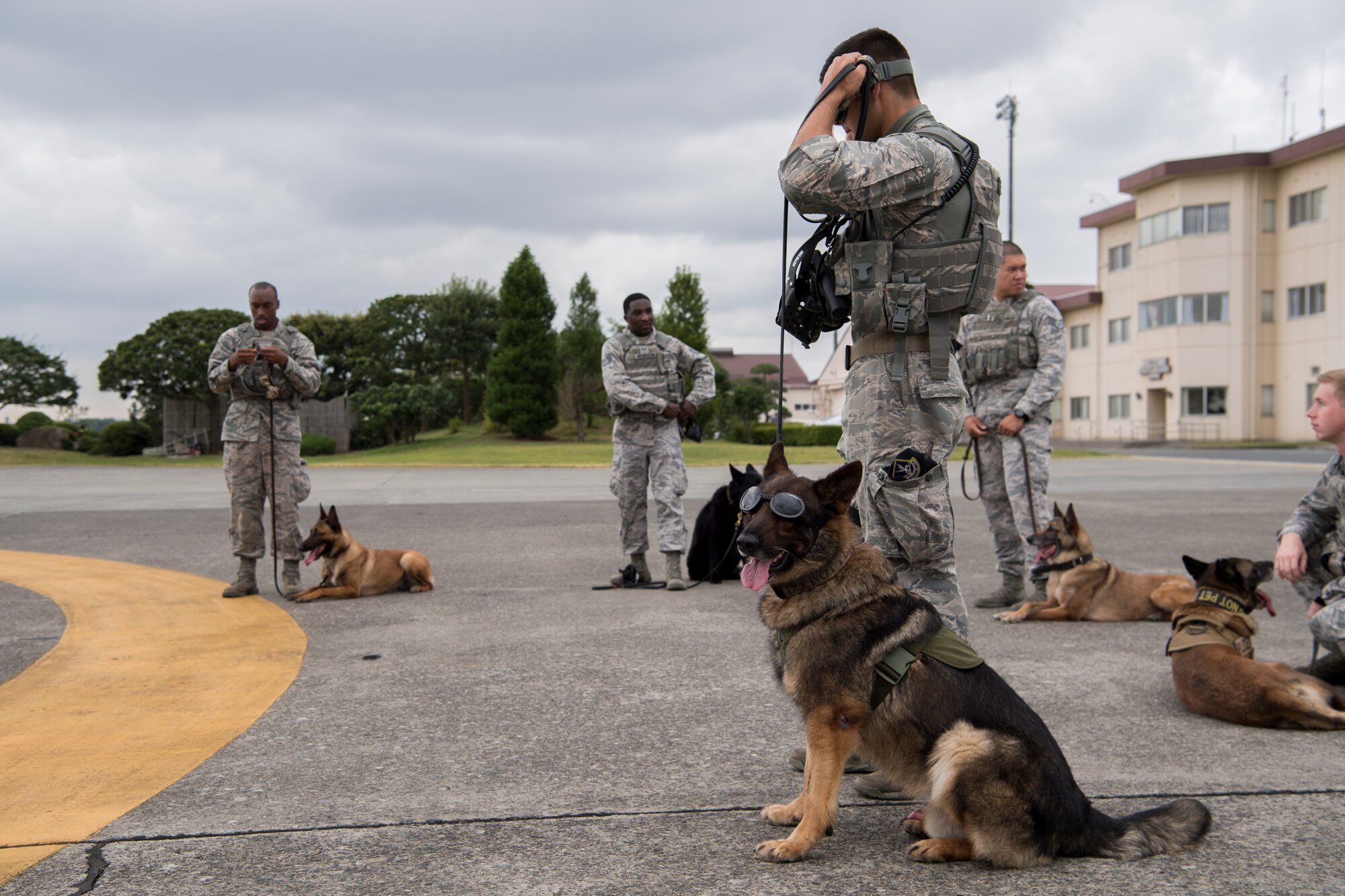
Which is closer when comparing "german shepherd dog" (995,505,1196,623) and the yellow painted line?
the yellow painted line

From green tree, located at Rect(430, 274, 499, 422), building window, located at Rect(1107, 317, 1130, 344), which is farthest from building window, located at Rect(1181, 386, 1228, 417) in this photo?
green tree, located at Rect(430, 274, 499, 422)

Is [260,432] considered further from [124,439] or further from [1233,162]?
[1233,162]

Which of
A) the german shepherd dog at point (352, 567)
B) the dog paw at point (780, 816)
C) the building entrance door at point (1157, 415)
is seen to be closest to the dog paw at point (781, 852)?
the dog paw at point (780, 816)

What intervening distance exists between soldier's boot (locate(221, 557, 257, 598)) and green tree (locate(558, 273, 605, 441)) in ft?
109

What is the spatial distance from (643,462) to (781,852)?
5060 mm

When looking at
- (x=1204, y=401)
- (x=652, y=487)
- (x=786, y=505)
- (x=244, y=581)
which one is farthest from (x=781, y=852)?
(x=1204, y=401)

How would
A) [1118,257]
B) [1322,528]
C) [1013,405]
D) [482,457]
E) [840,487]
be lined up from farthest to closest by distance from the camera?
[1118,257] → [482,457] → [1013,405] → [1322,528] → [840,487]

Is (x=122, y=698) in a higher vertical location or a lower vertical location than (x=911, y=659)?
lower

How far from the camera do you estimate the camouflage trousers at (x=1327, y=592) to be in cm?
383

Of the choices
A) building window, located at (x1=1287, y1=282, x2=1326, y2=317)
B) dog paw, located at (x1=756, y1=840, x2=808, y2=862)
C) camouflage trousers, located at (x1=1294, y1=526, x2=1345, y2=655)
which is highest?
building window, located at (x1=1287, y1=282, x2=1326, y2=317)

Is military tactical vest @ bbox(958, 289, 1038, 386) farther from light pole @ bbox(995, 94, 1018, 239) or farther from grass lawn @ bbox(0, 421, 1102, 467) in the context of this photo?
light pole @ bbox(995, 94, 1018, 239)

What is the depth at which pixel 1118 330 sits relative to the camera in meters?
43.2

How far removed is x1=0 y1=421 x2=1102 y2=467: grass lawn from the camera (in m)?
25.8

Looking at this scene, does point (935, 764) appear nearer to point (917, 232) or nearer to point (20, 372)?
point (917, 232)
